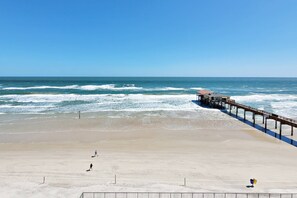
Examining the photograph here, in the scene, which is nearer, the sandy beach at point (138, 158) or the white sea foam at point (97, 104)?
the sandy beach at point (138, 158)

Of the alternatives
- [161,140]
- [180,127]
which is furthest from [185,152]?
[180,127]

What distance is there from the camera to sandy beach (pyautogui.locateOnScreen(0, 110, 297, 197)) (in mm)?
11672

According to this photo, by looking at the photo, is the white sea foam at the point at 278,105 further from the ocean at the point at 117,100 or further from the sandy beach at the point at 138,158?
the sandy beach at the point at 138,158

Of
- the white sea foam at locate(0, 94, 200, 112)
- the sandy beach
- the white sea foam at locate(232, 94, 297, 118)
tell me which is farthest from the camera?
the white sea foam at locate(0, 94, 200, 112)

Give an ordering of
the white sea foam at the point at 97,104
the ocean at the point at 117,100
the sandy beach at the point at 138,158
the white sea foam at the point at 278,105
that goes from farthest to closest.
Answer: the white sea foam at the point at 97,104 → the ocean at the point at 117,100 → the white sea foam at the point at 278,105 → the sandy beach at the point at 138,158

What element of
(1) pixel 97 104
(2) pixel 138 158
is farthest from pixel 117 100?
(2) pixel 138 158

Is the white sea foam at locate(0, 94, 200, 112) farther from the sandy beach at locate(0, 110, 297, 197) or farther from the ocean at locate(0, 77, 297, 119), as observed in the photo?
the sandy beach at locate(0, 110, 297, 197)

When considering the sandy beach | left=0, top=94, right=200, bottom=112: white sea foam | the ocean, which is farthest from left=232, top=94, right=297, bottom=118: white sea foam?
the sandy beach

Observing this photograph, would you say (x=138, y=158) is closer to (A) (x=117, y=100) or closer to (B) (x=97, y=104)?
(B) (x=97, y=104)

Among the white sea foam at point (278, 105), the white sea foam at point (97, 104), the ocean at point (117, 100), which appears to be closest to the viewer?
the white sea foam at point (278, 105)

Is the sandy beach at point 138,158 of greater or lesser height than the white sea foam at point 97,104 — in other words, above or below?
below

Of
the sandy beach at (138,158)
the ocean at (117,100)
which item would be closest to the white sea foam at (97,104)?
the ocean at (117,100)

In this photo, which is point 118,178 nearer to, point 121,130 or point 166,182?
point 166,182

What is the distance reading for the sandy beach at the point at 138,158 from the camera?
11672 millimetres
